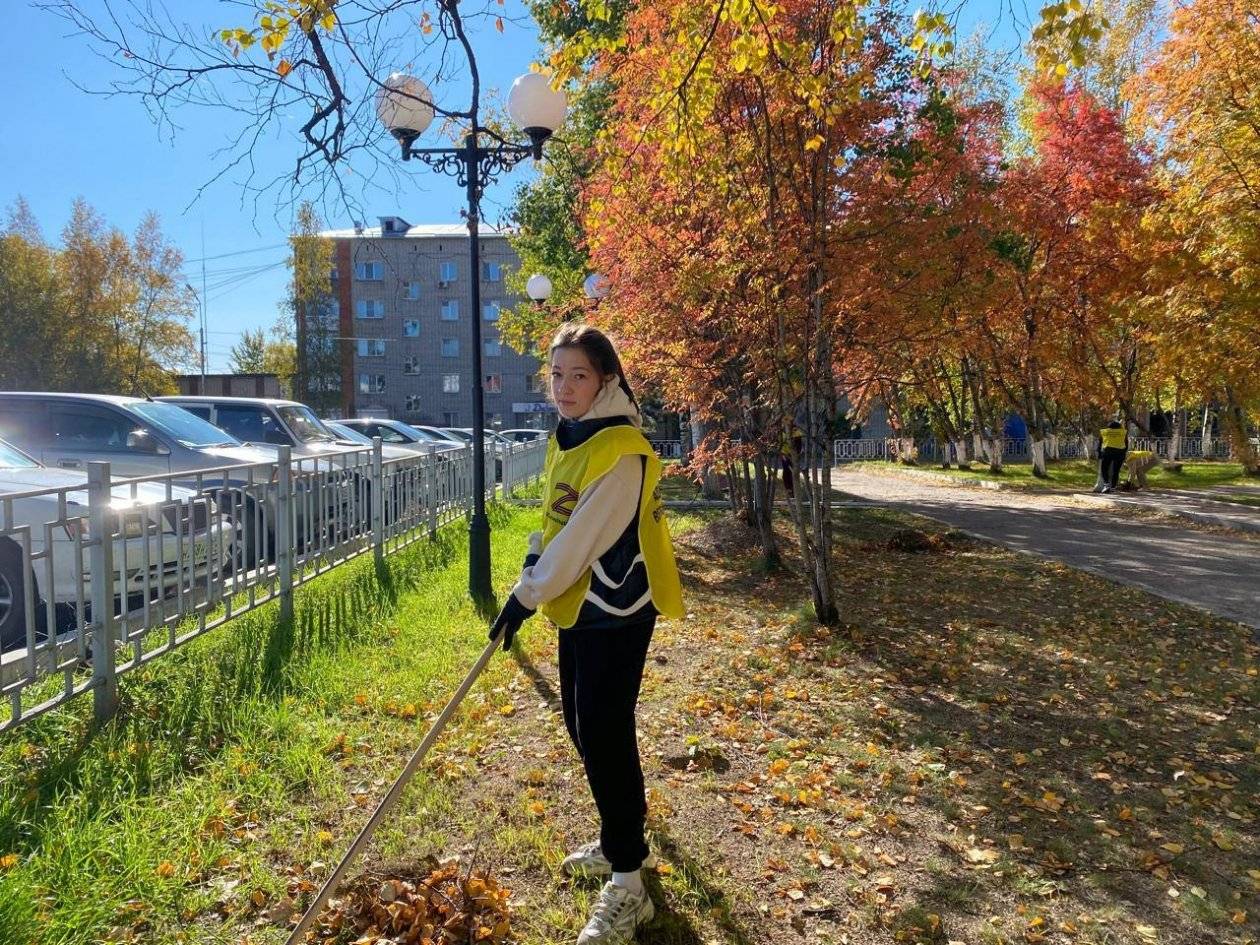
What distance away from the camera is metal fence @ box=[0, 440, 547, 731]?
141 inches

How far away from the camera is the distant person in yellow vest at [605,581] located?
238 centimetres

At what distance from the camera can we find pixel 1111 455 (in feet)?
54.6

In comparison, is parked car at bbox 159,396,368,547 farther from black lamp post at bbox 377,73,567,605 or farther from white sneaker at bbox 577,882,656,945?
white sneaker at bbox 577,882,656,945

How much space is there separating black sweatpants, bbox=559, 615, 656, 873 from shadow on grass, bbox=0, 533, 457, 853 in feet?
6.72

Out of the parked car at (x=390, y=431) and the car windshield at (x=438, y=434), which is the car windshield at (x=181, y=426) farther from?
the car windshield at (x=438, y=434)

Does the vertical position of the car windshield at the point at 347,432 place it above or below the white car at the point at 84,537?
above

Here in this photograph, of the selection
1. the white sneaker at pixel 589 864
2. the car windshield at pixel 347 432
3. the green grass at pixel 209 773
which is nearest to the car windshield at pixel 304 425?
the car windshield at pixel 347 432

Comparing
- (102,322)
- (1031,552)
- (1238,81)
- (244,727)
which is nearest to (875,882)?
(244,727)

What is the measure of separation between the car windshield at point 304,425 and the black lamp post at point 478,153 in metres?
4.60

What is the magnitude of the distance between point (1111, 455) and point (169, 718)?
57.9 feet

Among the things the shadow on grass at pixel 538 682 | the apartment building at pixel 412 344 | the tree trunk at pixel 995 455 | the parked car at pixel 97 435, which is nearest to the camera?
the shadow on grass at pixel 538 682

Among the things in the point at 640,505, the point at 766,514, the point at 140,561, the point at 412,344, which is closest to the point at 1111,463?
the point at 766,514

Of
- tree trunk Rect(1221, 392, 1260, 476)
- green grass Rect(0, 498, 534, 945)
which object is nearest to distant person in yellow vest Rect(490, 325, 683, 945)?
green grass Rect(0, 498, 534, 945)

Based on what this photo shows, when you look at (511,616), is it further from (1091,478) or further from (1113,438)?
(1091,478)
